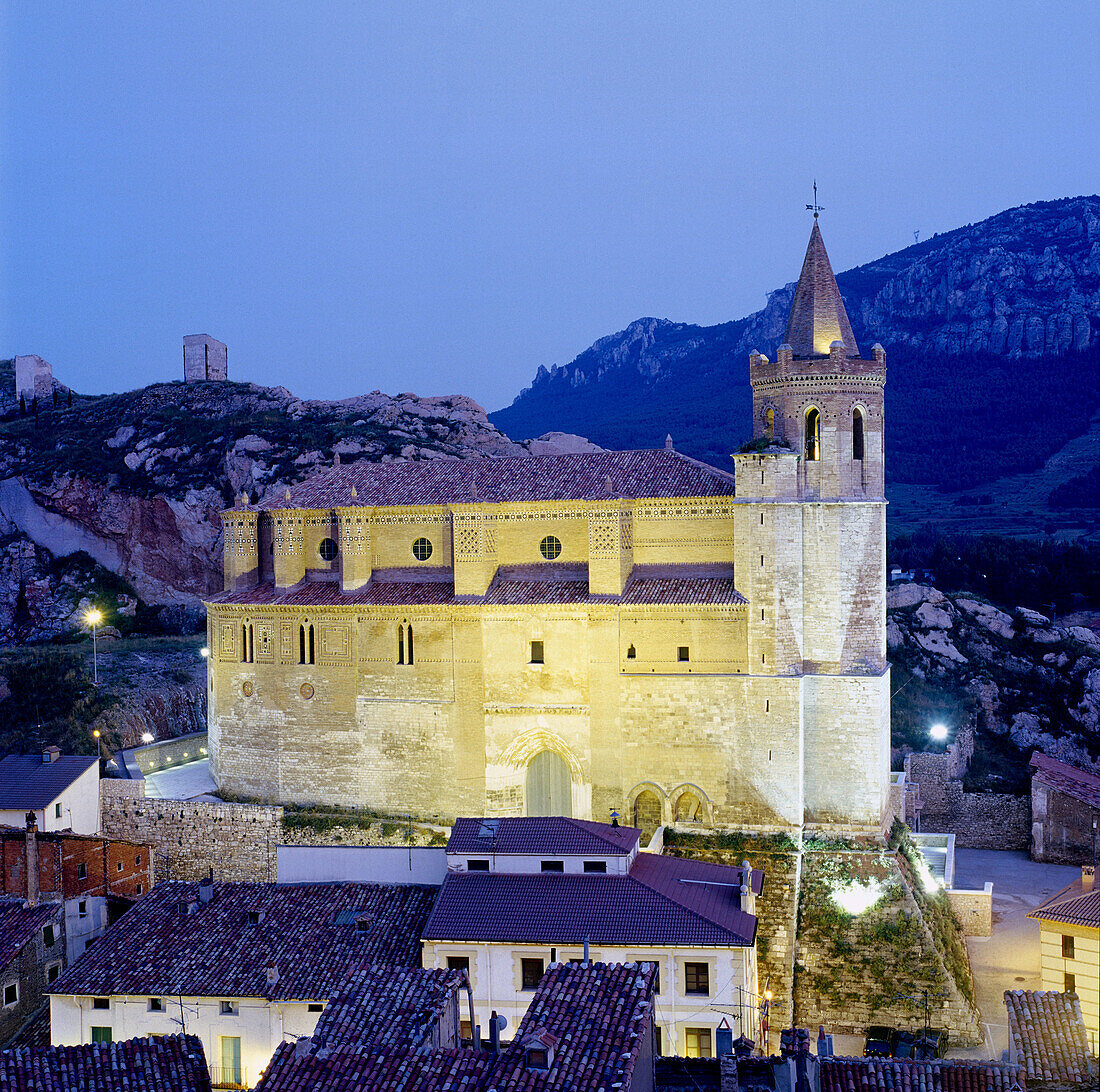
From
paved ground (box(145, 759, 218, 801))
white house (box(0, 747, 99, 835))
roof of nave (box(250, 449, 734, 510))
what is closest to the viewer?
white house (box(0, 747, 99, 835))

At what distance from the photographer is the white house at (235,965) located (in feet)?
75.2

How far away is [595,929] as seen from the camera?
23.3m

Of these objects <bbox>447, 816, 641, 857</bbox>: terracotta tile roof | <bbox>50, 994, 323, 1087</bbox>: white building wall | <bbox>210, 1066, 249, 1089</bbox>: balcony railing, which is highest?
<bbox>447, 816, 641, 857</bbox>: terracotta tile roof

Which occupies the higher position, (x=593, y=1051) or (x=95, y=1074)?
(x=593, y=1051)

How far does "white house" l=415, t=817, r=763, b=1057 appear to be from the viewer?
22.9 metres

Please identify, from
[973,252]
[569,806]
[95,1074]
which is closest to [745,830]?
[569,806]

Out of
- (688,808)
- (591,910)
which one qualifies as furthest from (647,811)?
(591,910)

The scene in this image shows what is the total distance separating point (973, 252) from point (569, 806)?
336 feet

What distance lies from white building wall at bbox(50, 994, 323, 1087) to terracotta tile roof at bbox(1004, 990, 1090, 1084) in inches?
554

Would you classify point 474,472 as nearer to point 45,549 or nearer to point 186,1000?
point 186,1000

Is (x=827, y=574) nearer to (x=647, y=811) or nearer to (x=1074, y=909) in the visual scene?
(x=647, y=811)

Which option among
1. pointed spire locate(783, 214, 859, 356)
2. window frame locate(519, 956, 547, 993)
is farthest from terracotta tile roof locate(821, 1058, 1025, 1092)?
pointed spire locate(783, 214, 859, 356)

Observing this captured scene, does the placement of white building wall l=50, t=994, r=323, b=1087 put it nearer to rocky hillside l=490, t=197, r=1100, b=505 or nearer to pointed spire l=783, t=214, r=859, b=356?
pointed spire l=783, t=214, r=859, b=356

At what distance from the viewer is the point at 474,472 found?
121 feet
